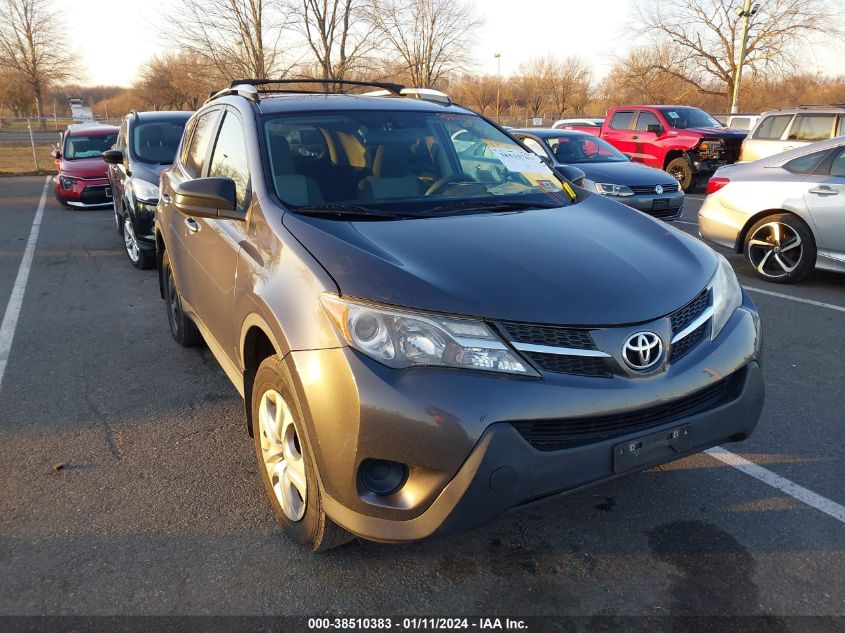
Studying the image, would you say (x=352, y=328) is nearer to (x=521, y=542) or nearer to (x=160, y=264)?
(x=521, y=542)

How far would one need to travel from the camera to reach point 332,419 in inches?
84.9

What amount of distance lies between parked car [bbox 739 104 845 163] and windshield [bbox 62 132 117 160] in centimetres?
1223

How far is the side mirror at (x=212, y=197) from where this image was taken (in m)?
2.98

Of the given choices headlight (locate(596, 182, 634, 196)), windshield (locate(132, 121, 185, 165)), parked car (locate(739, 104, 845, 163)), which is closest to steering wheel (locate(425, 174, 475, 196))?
windshield (locate(132, 121, 185, 165))

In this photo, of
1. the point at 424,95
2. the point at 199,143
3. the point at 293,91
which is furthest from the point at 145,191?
the point at 424,95

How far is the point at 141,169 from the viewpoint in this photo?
25.3 feet

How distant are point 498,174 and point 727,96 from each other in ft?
130

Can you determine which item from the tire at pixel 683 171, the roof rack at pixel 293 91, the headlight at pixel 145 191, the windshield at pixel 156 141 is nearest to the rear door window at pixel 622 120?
the tire at pixel 683 171

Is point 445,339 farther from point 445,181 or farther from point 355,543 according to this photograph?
point 445,181

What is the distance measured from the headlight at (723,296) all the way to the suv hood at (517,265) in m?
0.05

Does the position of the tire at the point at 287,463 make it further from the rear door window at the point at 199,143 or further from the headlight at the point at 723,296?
the rear door window at the point at 199,143

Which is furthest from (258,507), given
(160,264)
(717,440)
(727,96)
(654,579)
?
(727,96)

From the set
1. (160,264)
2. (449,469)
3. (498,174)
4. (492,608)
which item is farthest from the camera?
(160,264)

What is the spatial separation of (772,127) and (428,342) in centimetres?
1325
